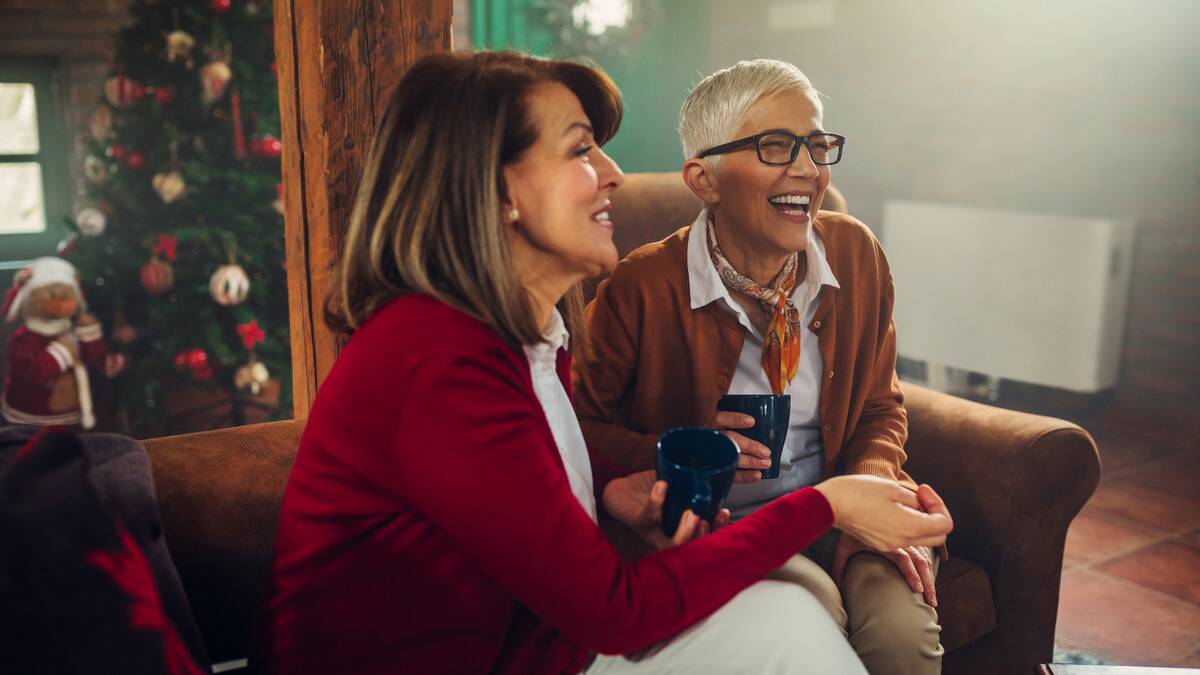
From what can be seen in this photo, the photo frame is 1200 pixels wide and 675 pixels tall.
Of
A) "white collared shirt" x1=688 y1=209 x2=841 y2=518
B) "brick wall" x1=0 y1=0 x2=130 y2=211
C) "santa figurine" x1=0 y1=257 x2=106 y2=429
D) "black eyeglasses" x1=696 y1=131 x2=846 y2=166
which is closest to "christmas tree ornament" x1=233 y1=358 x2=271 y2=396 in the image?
"santa figurine" x1=0 y1=257 x2=106 y2=429

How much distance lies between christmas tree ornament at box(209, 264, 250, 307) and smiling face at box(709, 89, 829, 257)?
246 cm

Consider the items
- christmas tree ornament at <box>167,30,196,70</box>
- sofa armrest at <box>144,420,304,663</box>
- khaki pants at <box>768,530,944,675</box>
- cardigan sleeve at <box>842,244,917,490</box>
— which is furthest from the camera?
christmas tree ornament at <box>167,30,196,70</box>

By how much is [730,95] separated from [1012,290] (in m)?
2.75

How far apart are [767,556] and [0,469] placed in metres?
0.74

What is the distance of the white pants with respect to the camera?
1032 millimetres

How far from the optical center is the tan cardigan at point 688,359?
1606 mm

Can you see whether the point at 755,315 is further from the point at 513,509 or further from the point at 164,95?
the point at 164,95

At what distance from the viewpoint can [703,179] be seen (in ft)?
5.41

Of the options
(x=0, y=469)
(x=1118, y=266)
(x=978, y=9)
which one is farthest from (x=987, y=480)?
(x=978, y=9)

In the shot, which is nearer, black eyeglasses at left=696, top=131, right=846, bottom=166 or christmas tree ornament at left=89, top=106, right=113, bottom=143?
black eyeglasses at left=696, top=131, right=846, bottom=166

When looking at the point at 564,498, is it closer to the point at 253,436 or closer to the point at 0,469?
the point at 0,469

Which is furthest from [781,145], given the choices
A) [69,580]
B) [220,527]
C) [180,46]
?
[180,46]

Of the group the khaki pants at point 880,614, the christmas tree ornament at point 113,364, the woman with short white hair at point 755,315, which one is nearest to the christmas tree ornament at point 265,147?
the christmas tree ornament at point 113,364

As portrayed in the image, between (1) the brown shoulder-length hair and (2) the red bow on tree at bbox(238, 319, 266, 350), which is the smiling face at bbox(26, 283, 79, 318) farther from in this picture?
(1) the brown shoulder-length hair
